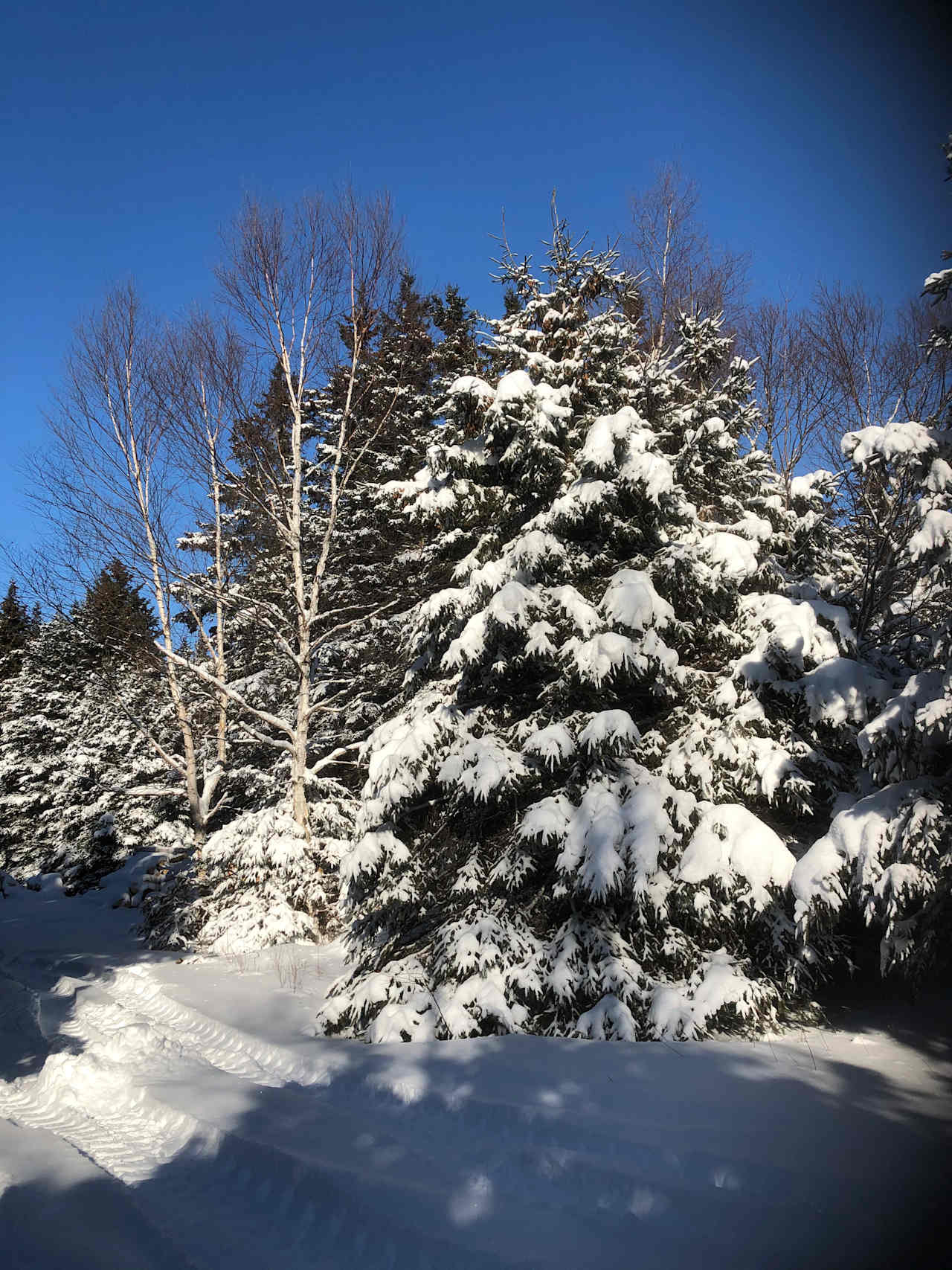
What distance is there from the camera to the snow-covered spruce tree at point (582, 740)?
5379mm

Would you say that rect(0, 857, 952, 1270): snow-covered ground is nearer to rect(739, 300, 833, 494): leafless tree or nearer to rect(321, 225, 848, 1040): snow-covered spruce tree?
rect(321, 225, 848, 1040): snow-covered spruce tree

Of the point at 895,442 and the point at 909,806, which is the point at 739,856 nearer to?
the point at 909,806

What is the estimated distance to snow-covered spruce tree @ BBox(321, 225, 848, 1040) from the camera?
5379mm

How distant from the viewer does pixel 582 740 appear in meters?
5.85

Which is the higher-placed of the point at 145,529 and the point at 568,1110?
the point at 145,529

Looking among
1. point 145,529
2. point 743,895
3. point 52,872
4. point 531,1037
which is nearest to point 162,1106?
point 531,1037

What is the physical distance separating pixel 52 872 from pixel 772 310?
78.3 feet

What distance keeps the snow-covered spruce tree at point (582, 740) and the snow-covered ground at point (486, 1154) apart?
0.62 meters

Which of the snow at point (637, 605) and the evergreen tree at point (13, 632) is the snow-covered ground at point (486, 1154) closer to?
the snow at point (637, 605)

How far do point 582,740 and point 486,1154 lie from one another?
3.02m

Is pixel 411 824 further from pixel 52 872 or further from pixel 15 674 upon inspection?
pixel 15 674

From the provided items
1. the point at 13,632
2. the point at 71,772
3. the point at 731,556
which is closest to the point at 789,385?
the point at 731,556

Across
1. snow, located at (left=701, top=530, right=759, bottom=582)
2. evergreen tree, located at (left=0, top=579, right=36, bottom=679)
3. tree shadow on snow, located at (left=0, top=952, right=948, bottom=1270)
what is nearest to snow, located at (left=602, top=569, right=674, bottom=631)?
snow, located at (left=701, top=530, right=759, bottom=582)

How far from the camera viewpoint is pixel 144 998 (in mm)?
7984
